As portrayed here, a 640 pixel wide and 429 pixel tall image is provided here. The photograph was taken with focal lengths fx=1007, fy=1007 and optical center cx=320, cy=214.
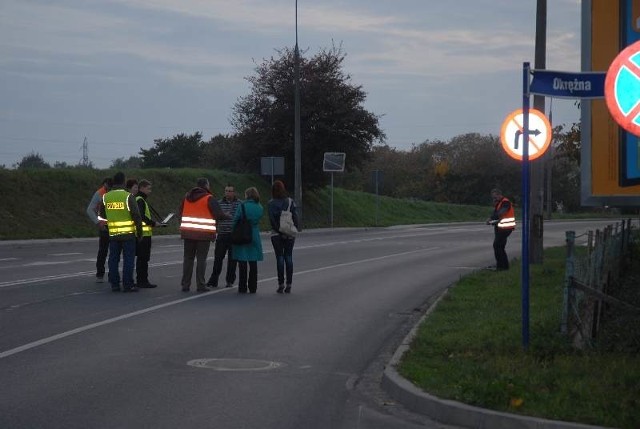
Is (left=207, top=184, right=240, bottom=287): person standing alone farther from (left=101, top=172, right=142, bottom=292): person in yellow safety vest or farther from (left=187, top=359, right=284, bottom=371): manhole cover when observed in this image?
(left=187, top=359, right=284, bottom=371): manhole cover

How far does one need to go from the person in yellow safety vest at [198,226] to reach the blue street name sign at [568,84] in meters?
7.69

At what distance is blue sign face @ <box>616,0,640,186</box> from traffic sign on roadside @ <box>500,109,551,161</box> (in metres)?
2.11

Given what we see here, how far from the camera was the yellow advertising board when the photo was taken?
12281 mm

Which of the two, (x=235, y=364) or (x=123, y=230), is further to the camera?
(x=123, y=230)

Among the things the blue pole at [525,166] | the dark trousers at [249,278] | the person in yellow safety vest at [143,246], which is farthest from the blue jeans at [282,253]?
the blue pole at [525,166]

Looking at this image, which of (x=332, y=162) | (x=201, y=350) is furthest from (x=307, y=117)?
(x=201, y=350)

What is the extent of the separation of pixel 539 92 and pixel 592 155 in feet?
9.27

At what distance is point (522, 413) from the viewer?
746cm

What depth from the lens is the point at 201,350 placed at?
10867mm

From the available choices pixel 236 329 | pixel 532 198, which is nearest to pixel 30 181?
pixel 532 198

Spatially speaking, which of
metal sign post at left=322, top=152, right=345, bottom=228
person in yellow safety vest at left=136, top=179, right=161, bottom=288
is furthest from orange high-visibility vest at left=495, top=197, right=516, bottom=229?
metal sign post at left=322, top=152, right=345, bottom=228

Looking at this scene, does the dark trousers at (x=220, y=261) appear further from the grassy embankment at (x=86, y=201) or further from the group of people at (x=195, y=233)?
the grassy embankment at (x=86, y=201)

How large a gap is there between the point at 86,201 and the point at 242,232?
2466 cm

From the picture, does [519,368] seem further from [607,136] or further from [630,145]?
[607,136]
